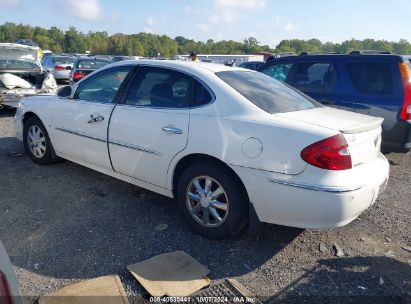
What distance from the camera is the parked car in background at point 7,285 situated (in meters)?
1.47

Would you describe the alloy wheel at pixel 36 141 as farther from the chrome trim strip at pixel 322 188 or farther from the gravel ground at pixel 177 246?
the chrome trim strip at pixel 322 188

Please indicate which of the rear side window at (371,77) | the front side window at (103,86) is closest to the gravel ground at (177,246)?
the front side window at (103,86)

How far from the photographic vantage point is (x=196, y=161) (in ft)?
11.0

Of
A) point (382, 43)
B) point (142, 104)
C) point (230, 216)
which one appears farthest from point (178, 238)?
point (382, 43)

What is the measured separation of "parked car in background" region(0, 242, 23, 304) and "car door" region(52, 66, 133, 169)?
2.49 meters

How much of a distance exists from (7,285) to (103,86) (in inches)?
122

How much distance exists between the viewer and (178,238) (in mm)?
3393

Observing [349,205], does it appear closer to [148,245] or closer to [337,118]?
A: [337,118]

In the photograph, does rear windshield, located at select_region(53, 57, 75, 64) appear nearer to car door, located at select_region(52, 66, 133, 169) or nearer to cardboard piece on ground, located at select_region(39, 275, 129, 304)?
car door, located at select_region(52, 66, 133, 169)

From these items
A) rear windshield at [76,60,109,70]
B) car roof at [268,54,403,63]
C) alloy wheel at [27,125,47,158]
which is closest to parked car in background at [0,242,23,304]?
alloy wheel at [27,125,47,158]

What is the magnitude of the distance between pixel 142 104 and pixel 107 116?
479mm

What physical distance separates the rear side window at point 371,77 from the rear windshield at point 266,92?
6.84 ft

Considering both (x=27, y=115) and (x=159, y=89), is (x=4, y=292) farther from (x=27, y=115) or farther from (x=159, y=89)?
(x=27, y=115)

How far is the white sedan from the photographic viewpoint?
2.77 m
